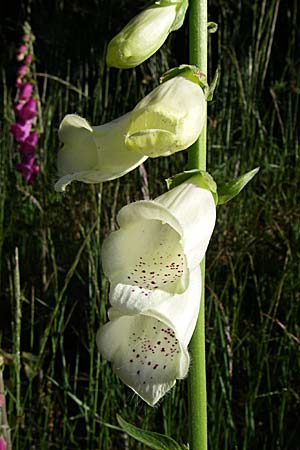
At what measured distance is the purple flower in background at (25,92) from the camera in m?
3.00

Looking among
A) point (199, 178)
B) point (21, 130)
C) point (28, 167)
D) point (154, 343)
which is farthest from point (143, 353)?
point (21, 130)

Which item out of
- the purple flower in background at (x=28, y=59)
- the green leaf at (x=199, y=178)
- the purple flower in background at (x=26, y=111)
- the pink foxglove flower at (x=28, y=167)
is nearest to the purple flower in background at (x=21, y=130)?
the purple flower in background at (x=26, y=111)

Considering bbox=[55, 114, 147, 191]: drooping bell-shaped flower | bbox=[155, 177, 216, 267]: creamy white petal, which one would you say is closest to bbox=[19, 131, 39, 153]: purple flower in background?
bbox=[55, 114, 147, 191]: drooping bell-shaped flower

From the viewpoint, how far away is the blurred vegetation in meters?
1.68

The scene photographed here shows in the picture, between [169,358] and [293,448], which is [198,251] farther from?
[293,448]

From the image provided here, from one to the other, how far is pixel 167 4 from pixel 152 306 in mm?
371

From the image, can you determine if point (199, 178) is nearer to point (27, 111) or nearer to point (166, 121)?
point (166, 121)

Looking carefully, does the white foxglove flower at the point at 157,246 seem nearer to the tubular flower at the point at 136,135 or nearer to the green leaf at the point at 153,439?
the tubular flower at the point at 136,135

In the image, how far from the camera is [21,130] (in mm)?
3035

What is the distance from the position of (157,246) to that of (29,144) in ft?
7.04

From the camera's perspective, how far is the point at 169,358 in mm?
917

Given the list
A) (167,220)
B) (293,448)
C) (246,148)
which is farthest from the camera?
(246,148)

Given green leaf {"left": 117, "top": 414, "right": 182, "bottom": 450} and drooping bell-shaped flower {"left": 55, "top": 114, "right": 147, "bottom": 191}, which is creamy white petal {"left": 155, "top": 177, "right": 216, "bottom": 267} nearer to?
drooping bell-shaped flower {"left": 55, "top": 114, "right": 147, "bottom": 191}

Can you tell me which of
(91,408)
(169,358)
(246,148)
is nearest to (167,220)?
(169,358)
